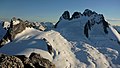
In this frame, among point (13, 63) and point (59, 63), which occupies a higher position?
point (13, 63)

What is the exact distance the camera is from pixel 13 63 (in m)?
22.1

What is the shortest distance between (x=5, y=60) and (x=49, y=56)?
16955 cm

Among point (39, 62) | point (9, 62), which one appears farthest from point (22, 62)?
point (9, 62)

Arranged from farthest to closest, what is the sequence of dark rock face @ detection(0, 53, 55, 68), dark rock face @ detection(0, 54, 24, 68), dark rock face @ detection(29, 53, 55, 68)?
dark rock face @ detection(29, 53, 55, 68) < dark rock face @ detection(0, 53, 55, 68) < dark rock face @ detection(0, 54, 24, 68)

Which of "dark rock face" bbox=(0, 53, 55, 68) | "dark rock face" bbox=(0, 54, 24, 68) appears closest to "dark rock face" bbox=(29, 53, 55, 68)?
"dark rock face" bbox=(0, 53, 55, 68)

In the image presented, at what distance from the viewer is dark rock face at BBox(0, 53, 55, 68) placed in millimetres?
21816

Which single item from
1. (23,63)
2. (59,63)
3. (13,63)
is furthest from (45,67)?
(59,63)

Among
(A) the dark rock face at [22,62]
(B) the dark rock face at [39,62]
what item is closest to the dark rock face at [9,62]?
(A) the dark rock face at [22,62]

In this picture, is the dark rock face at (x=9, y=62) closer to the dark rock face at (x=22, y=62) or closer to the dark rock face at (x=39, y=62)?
the dark rock face at (x=22, y=62)

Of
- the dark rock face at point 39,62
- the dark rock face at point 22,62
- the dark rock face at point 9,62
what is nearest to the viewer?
the dark rock face at point 9,62

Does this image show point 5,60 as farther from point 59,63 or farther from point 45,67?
point 59,63

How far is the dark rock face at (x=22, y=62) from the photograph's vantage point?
71.6 feet

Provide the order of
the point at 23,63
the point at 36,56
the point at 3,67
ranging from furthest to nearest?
the point at 36,56, the point at 23,63, the point at 3,67

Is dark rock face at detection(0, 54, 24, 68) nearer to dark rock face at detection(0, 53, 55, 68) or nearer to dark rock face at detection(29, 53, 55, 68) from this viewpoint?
dark rock face at detection(0, 53, 55, 68)
